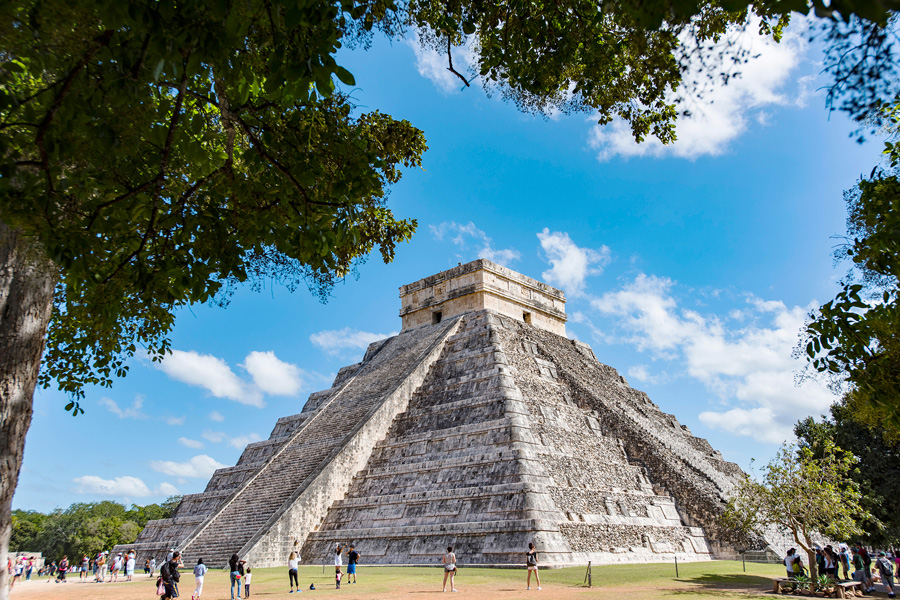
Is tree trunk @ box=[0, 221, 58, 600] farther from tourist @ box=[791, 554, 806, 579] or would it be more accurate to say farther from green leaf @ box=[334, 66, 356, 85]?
tourist @ box=[791, 554, 806, 579]

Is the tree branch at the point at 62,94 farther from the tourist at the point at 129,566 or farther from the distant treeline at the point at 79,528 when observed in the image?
the distant treeline at the point at 79,528

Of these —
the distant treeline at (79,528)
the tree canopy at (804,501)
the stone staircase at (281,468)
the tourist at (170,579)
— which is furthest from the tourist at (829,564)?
the distant treeline at (79,528)

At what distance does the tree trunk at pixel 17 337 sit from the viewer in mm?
4344

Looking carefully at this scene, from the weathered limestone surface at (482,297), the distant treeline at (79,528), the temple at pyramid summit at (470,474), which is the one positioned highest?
the weathered limestone surface at (482,297)

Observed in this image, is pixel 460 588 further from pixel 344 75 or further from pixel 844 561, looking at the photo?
pixel 844 561

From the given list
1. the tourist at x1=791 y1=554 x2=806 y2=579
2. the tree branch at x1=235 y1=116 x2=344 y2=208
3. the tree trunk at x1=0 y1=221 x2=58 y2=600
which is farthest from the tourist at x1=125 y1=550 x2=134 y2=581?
the tourist at x1=791 y1=554 x2=806 y2=579

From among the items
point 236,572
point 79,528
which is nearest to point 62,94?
point 236,572

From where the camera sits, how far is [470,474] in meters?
14.0

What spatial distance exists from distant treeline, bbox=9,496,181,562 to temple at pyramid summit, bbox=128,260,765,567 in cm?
2446

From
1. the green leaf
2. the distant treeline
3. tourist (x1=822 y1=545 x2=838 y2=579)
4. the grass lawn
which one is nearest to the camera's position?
the green leaf

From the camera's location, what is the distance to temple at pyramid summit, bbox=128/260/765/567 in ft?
43.1

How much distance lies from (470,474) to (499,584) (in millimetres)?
3499

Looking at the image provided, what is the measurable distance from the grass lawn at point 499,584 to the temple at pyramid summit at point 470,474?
2.10 ft

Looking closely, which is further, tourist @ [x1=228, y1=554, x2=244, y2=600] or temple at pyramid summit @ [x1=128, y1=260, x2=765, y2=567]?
temple at pyramid summit @ [x1=128, y1=260, x2=765, y2=567]
